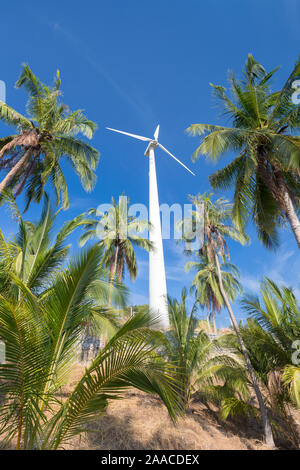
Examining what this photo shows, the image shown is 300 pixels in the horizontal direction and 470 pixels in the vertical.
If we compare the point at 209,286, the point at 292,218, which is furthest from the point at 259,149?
the point at 209,286

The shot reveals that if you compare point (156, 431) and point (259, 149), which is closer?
point (156, 431)

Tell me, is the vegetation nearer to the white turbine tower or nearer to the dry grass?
the dry grass

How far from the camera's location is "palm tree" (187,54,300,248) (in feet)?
29.6

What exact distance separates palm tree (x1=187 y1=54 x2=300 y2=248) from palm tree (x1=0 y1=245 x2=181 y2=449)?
7.58 m

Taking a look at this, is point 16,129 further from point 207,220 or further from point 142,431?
point 142,431

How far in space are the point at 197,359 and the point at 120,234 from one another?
431 inches

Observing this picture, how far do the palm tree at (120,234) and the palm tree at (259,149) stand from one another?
29.7ft

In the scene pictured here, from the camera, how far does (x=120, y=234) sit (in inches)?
729

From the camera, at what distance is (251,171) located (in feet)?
30.5

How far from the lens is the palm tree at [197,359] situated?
9977mm

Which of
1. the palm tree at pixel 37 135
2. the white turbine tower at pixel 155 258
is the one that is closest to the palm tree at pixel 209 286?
the white turbine tower at pixel 155 258

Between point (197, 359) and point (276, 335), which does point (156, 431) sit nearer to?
point (197, 359)
